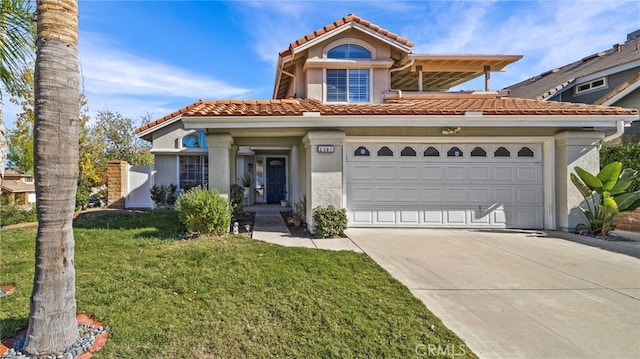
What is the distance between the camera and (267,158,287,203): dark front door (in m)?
18.2

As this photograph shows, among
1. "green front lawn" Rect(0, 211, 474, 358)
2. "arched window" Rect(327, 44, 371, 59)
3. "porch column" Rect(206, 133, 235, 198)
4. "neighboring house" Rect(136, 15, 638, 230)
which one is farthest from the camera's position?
"arched window" Rect(327, 44, 371, 59)

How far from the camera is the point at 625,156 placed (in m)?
10.6

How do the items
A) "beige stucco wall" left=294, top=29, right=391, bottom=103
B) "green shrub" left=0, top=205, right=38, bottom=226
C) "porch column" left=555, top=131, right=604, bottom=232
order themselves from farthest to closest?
1. "beige stucco wall" left=294, top=29, right=391, bottom=103
2. "green shrub" left=0, top=205, right=38, bottom=226
3. "porch column" left=555, top=131, right=604, bottom=232

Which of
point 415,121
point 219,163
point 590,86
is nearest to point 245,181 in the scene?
point 219,163

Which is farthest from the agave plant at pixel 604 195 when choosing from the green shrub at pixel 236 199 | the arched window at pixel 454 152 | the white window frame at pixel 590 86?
the white window frame at pixel 590 86

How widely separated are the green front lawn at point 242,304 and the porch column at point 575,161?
6856mm

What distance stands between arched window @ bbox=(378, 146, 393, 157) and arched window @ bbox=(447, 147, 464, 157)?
179 cm

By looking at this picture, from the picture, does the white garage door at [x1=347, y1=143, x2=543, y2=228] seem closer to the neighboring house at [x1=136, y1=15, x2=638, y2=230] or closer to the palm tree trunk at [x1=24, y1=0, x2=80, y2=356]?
the neighboring house at [x1=136, y1=15, x2=638, y2=230]

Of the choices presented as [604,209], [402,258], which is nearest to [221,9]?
[402,258]

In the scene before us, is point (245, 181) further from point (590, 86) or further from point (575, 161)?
point (590, 86)

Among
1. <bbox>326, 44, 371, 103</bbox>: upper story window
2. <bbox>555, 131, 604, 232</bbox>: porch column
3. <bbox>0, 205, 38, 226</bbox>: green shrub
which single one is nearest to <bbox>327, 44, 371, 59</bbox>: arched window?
<bbox>326, 44, 371, 103</bbox>: upper story window

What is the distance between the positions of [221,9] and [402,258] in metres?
10.0

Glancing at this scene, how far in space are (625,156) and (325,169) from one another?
10.1m

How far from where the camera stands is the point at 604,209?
8.27m
